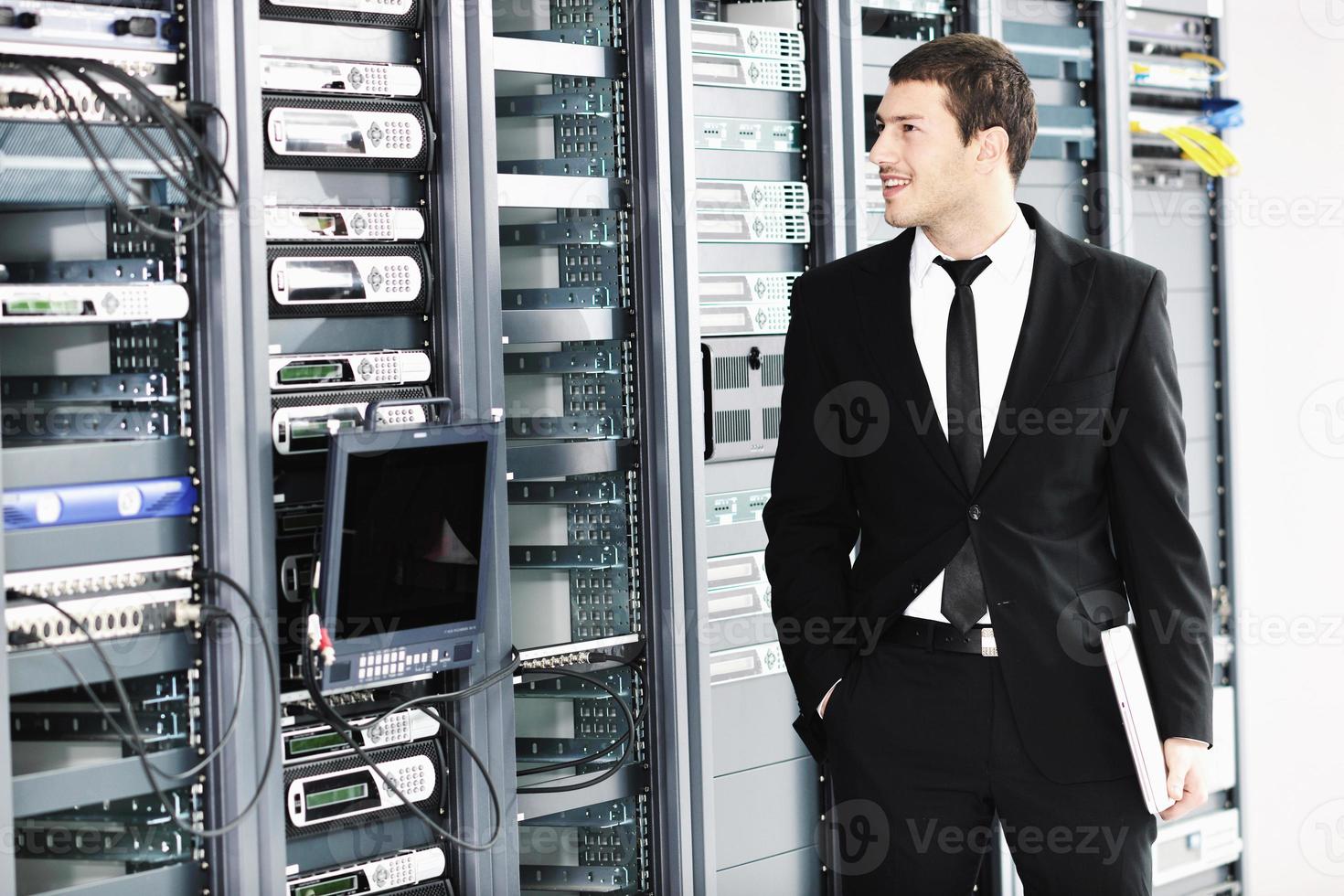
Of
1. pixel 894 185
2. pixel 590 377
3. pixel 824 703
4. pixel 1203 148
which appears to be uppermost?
pixel 1203 148

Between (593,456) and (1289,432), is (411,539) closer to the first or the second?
(593,456)

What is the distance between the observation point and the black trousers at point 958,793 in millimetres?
2131

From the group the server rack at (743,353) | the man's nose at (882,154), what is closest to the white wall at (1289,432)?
the server rack at (743,353)

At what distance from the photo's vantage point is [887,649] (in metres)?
2.23

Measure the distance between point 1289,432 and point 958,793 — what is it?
7.52 feet

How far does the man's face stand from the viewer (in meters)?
2.25

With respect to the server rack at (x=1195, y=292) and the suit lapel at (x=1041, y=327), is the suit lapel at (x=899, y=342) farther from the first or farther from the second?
the server rack at (x=1195, y=292)

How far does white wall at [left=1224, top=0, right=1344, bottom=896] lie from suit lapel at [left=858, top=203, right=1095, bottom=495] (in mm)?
1790

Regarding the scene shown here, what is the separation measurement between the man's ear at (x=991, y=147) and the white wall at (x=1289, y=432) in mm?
1770

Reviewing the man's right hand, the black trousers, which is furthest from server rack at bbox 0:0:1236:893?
the black trousers

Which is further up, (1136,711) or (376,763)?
(1136,711)

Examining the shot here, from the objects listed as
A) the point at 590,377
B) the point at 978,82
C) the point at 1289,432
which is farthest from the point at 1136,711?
the point at 1289,432

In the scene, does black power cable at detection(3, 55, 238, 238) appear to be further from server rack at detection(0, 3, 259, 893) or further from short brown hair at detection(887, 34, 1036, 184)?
short brown hair at detection(887, 34, 1036, 184)

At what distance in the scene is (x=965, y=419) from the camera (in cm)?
221
